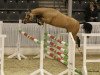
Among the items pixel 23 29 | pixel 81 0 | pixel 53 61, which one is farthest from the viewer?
pixel 81 0

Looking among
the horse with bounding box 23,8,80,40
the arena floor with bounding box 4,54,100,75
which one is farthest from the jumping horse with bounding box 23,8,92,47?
the arena floor with bounding box 4,54,100,75

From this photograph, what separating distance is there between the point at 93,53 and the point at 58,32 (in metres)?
1.40

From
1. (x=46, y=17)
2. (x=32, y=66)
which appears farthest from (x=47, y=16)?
(x=32, y=66)

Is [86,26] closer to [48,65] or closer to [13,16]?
[48,65]

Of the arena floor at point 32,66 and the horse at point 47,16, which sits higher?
the horse at point 47,16

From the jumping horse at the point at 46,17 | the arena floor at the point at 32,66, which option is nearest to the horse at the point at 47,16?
the jumping horse at the point at 46,17

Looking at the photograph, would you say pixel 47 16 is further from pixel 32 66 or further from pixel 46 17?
pixel 32 66

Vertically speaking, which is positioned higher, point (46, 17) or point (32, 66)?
point (46, 17)

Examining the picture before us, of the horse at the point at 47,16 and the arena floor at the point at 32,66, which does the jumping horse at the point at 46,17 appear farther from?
the arena floor at the point at 32,66

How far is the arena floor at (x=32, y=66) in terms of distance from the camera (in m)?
8.61

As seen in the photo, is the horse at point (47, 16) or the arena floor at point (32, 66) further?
the horse at point (47, 16)

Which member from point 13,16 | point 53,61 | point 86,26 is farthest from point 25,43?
point 13,16

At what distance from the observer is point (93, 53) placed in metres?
11.6

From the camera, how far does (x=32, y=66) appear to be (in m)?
9.42
